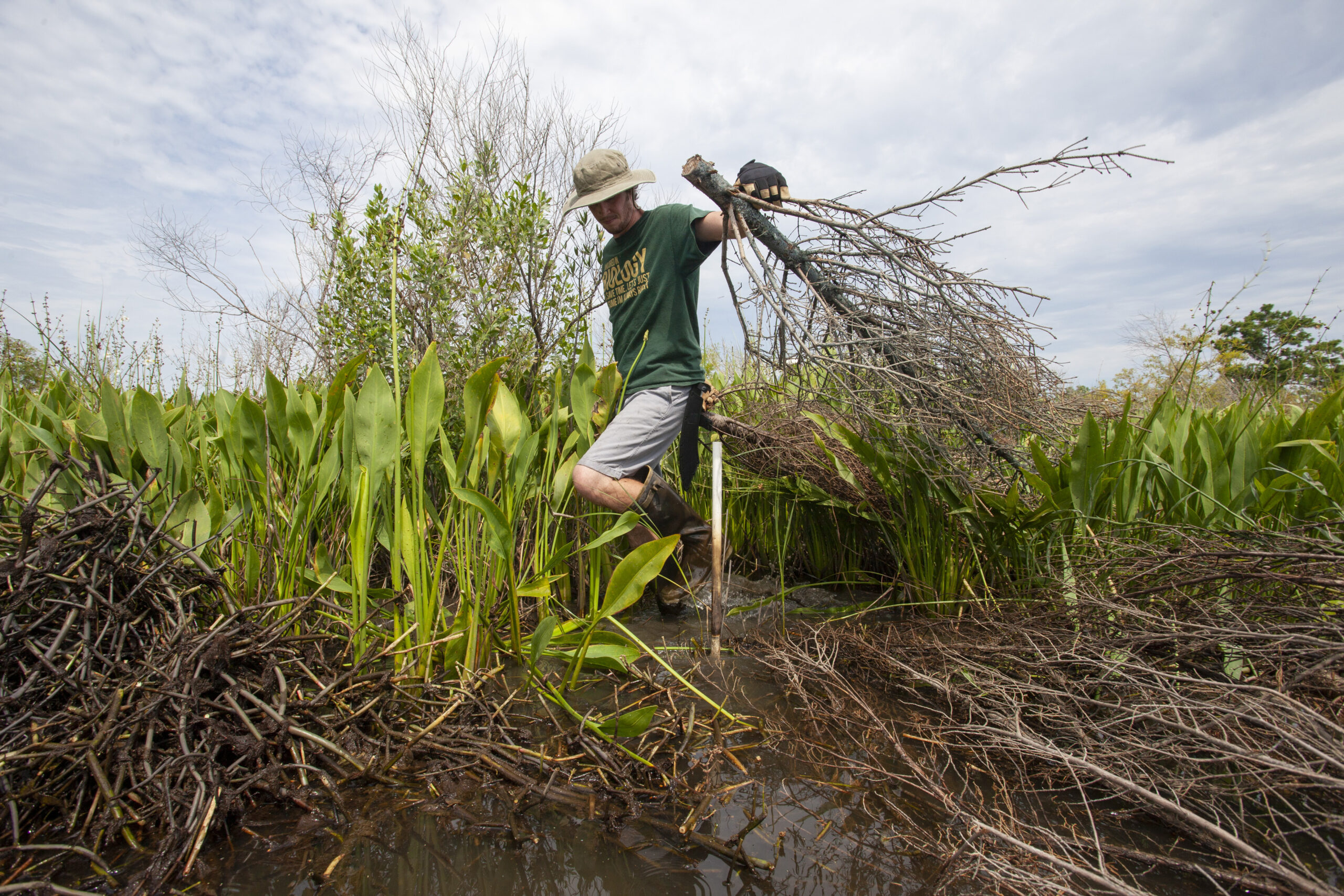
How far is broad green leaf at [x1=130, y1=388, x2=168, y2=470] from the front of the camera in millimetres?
1806

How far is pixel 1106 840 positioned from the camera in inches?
50.5

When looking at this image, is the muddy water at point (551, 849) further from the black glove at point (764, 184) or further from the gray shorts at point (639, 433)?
the black glove at point (764, 184)

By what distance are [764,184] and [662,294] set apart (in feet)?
2.38

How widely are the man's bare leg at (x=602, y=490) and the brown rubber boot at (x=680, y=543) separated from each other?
0.43ft

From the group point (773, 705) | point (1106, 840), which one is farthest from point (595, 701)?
point (1106, 840)

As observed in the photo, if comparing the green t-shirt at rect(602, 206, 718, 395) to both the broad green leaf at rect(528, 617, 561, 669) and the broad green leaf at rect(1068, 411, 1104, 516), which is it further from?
the broad green leaf at rect(1068, 411, 1104, 516)

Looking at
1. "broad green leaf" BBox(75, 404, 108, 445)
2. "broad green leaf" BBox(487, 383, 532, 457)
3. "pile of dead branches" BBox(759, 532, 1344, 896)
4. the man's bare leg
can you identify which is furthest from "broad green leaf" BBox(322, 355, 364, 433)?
"pile of dead branches" BBox(759, 532, 1344, 896)

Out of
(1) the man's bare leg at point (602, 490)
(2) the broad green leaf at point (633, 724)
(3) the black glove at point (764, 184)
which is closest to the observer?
(2) the broad green leaf at point (633, 724)

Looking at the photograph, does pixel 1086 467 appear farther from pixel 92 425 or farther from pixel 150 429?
pixel 92 425

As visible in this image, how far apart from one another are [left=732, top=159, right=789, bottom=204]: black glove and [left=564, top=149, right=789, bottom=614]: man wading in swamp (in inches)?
8.4

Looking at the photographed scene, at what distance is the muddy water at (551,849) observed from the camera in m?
1.13

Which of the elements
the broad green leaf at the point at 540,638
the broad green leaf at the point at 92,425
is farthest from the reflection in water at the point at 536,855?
the broad green leaf at the point at 92,425

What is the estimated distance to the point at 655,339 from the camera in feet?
9.35

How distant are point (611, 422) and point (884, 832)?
1763mm
